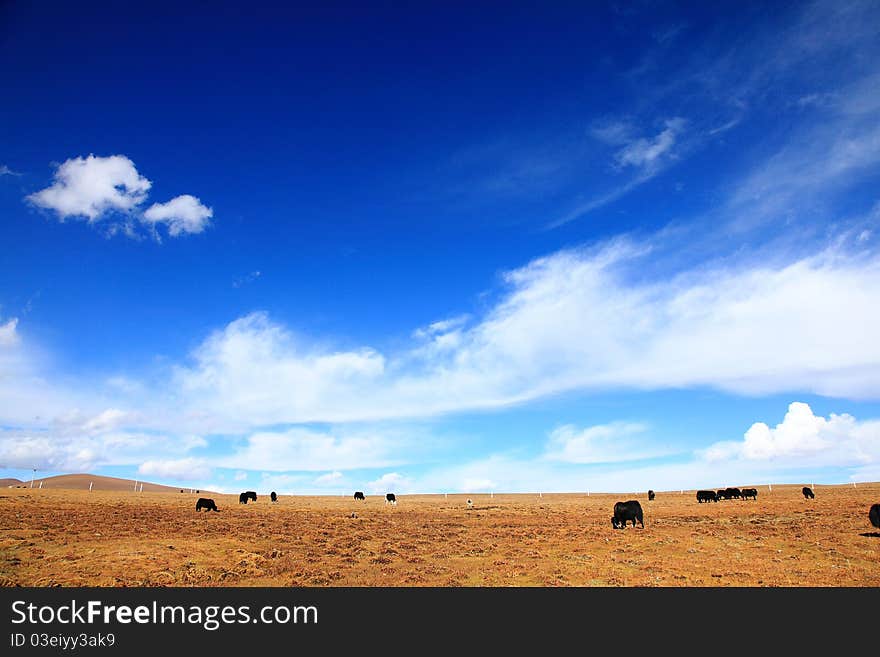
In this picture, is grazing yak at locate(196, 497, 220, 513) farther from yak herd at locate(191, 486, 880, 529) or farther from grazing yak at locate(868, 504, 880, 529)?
grazing yak at locate(868, 504, 880, 529)

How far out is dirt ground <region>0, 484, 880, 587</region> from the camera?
2111 cm

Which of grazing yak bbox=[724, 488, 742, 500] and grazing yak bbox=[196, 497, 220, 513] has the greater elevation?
grazing yak bbox=[196, 497, 220, 513]

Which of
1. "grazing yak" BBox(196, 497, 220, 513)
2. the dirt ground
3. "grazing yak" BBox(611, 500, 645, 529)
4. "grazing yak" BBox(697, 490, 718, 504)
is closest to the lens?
the dirt ground

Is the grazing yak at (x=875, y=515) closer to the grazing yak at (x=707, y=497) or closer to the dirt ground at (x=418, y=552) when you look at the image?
the dirt ground at (x=418, y=552)

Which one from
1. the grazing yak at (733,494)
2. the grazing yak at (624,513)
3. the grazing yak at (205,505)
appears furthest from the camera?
the grazing yak at (733,494)

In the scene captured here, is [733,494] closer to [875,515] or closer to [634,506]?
[634,506]

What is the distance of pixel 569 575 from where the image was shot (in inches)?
876

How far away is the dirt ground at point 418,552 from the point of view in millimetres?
21109

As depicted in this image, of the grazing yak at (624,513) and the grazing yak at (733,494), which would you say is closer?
the grazing yak at (624,513)

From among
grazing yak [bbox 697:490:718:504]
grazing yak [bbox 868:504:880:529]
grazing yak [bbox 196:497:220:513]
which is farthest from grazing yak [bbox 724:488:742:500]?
grazing yak [bbox 196:497:220:513]

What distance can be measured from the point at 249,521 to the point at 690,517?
39.7 meters

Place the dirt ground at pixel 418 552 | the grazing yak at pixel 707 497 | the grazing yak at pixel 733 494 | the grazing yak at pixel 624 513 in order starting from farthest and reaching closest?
the grazing yak at pixel 733 494, the grazing yak at pixel 707 497, the grazing yak at pixel 624 513, the dirt ground at pixel 418 552

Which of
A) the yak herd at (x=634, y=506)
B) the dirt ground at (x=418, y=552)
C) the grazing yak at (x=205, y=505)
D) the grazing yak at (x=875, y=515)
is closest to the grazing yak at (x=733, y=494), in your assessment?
the yak herd at (x=634, y=506)
